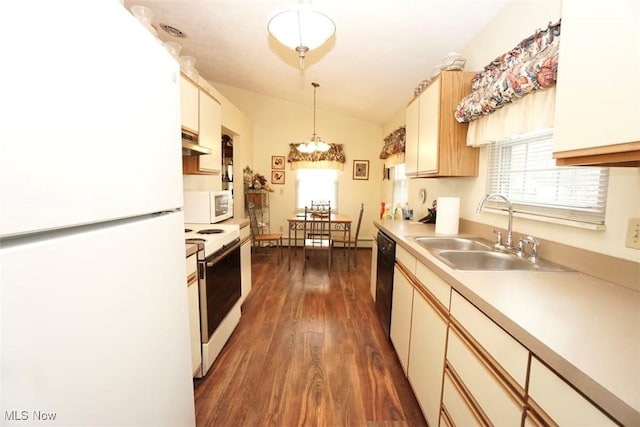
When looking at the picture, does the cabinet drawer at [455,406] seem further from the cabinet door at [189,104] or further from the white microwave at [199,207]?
the white microwave at [199,207]

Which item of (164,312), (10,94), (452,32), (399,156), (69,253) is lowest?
(164,312)

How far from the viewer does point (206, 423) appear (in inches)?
55.7

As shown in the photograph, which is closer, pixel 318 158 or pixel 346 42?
pixel 346 42

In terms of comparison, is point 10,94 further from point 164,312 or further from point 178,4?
point 178,4

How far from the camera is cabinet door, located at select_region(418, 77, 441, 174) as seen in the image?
197 cm

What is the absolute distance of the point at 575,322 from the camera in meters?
0.74

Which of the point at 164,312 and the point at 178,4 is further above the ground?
the point at 178,4

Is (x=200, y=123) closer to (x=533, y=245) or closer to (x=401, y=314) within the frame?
(x=401, y=314)

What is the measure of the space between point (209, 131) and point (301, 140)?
10.2 feet

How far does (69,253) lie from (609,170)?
1772mm

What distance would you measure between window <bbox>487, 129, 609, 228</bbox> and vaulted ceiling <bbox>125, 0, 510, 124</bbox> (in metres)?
0.92

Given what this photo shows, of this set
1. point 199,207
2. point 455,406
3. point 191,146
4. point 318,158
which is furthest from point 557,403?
point 318,158

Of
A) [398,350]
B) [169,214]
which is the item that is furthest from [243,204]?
[169,214]

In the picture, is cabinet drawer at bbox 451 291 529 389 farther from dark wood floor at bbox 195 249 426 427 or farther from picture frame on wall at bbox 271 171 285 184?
picture frame on wall at bbox 271 171 285 184
